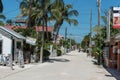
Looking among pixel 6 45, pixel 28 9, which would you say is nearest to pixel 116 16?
pixel 6 45

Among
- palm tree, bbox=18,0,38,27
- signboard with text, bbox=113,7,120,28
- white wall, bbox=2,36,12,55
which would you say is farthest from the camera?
palm tree, bbox=18,0,38,27

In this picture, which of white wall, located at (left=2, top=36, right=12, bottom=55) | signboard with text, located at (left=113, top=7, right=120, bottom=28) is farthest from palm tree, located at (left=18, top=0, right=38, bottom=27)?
signboard with text, located at (left=113, top=7, right=120, bottom=28)

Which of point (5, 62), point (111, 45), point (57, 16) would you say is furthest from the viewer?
point (57, 16)

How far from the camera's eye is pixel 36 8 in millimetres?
40781

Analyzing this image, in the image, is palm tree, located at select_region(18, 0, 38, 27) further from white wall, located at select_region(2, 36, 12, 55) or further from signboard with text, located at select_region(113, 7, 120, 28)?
signboard with text, located at select_region(113, 7, 120, 28)

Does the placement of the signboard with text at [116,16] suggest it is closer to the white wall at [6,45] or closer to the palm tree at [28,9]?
the white wall at [6,45]

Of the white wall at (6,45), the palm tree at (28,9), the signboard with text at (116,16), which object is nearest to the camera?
the signboard with text at (116,16)

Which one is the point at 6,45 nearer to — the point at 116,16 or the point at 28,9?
the point at 28,9

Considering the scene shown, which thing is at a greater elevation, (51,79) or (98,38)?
(98,38)

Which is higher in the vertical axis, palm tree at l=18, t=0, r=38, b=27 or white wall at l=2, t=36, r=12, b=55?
palm tree at l=18, t=0, r=38, b=27

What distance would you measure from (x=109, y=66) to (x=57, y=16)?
1053cm

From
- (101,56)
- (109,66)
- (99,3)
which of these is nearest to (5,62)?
(109,66)

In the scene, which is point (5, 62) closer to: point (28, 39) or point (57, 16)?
point (28, 39)

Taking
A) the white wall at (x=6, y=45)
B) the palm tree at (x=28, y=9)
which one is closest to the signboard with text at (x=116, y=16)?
the white wall at (x=6, y=45)
